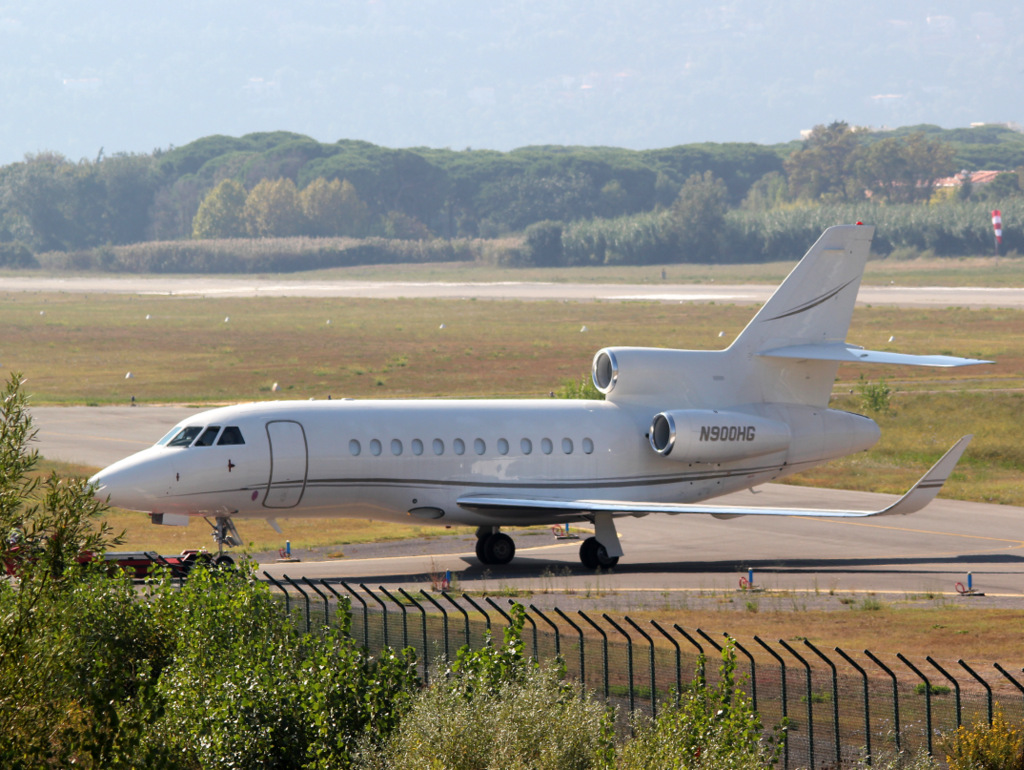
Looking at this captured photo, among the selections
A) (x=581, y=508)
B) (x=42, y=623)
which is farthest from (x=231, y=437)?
(x=42, y=623)

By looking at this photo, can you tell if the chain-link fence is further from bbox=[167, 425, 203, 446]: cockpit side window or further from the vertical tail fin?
the vertical tail fin

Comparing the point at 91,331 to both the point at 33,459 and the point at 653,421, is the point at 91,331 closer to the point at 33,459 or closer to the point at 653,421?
the point at 653,421

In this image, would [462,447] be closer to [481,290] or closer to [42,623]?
[42,623]

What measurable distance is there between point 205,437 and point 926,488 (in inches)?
602

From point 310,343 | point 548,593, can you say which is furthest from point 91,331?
point 548,593

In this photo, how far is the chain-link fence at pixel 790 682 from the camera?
13.5 m

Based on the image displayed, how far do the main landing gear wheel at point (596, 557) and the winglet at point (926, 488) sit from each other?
244 inches

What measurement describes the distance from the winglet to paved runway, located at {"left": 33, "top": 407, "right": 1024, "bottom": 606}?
1646mm

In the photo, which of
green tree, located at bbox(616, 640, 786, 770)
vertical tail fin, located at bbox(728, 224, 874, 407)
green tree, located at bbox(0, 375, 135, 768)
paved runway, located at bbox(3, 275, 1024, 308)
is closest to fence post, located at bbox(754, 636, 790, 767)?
green tree, located at bbox(616, 640, 786, 770)

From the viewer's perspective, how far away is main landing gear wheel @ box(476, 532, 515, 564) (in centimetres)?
3017

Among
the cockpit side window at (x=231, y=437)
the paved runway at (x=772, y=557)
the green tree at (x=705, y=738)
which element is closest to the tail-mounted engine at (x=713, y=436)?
the paved runway at (x=772, y=557)

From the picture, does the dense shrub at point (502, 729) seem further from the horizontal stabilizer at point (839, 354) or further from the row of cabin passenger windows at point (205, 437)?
the horizontal stabilizer at point (839, 354)

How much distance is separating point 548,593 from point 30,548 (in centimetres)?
1508

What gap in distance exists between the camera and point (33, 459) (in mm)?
11727
